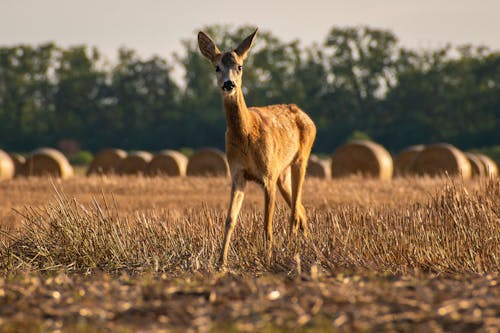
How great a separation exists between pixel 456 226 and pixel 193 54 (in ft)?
195

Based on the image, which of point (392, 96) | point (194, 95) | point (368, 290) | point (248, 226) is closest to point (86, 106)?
point (194, 95)

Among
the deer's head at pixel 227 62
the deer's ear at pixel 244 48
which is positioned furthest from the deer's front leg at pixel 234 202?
the deer's ear at pixel 244 48

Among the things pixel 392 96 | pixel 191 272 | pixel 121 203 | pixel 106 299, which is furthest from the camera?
pixel 392 96

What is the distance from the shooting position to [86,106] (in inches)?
2498

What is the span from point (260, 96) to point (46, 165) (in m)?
33.2

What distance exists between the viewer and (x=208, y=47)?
7855 millimetres

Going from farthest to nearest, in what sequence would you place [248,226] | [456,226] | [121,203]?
[121,203]
[248,226]
[456,226]

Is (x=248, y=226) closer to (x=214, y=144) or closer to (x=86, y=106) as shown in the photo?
(x=214, y=144)

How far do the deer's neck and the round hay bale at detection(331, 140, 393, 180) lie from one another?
15.9 metres

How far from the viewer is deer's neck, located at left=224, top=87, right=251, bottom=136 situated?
7.78 metres

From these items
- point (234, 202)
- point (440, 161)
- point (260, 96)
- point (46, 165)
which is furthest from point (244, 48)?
point (260, 96)

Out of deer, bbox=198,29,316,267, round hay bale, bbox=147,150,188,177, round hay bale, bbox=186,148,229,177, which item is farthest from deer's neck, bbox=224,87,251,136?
round hay bale, bbox=147,150,188,177

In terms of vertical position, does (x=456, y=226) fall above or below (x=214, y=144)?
above

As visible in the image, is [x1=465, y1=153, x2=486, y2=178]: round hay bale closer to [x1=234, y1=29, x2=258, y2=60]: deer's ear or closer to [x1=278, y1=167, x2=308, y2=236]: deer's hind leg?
[x1=278, y1=167, x2=308, y2=236]: deer's hind leg
